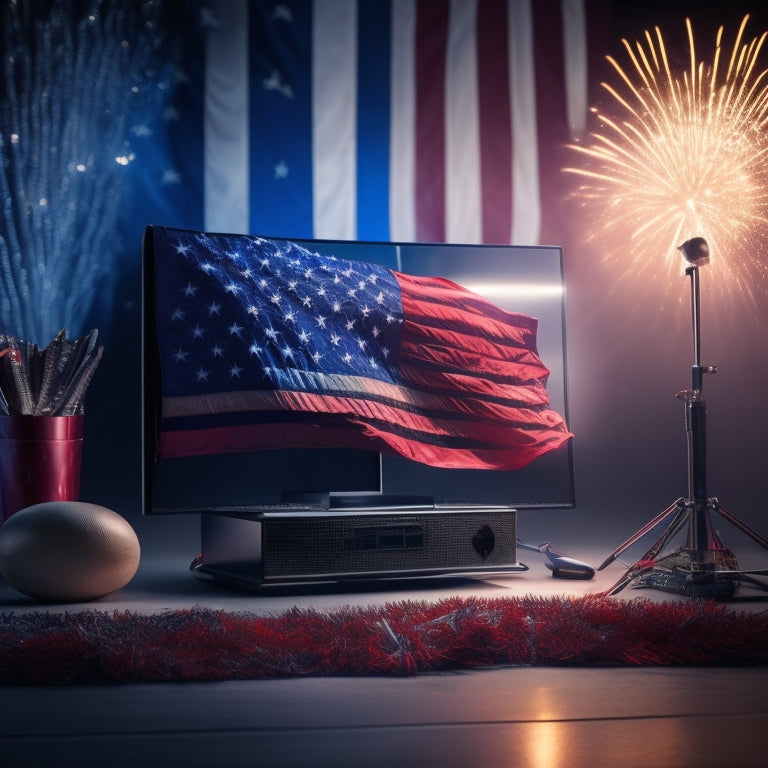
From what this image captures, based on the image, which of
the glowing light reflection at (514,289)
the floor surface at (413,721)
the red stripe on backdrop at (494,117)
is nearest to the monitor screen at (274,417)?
the glowing light reflection at (514,289)

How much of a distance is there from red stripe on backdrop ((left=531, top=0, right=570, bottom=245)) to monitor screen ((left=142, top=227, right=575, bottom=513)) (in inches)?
29.0

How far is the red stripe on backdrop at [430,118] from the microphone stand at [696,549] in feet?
3.52

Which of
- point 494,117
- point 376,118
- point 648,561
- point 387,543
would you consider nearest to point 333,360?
point 387,543

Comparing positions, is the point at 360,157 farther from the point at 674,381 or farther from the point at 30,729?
the point at 30,729

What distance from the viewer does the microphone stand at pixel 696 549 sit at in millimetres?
2408

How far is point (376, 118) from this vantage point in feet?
11.5

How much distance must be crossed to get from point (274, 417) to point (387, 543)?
1.40ft

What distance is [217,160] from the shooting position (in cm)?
334

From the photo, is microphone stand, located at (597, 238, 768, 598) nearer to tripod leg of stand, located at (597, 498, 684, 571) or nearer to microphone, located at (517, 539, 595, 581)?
tripod leg of stand, located at (597, 498, 684, 571)

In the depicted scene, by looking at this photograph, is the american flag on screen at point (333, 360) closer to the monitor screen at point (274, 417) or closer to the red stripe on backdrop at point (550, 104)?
the monitor screen at point (274, 417)

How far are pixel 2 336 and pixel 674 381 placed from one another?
219 cm

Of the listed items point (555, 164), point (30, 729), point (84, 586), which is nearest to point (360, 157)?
point (555, 164)

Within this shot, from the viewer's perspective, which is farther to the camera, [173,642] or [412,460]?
[412,460]

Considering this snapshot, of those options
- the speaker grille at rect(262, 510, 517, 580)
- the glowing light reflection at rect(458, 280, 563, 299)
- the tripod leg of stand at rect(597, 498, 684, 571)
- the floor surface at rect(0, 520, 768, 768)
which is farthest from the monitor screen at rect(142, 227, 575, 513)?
the floor surface at rect(0, 520, 768, 768)
